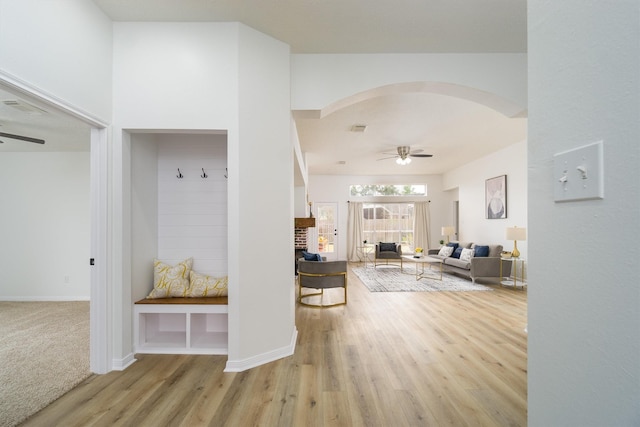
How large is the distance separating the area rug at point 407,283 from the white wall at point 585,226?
4.89 m

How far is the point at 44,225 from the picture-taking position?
4930 mm

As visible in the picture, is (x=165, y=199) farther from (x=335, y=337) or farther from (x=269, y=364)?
(x=335, y=337)

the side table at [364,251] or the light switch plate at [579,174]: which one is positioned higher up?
the light switch plate at [579,174]

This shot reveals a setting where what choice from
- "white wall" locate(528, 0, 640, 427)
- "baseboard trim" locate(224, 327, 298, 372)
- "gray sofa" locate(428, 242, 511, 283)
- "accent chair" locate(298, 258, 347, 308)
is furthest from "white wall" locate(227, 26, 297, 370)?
"gray sofa" locate(428, 242, 511, 283)

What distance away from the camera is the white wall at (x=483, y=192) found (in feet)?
19.8

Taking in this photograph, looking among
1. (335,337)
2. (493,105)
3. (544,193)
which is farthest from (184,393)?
(493,105)

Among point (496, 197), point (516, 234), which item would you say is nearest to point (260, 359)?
point (516, 234)

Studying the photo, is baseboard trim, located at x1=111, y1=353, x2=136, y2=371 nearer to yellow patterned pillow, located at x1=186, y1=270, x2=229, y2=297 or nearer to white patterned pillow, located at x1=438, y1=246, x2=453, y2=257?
yellow patterned pillow, located at x1=186, y1=270, x2=229, y2=297

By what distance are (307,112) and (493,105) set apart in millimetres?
2004

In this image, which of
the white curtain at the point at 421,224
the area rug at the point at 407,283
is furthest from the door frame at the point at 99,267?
the white curtain at the point at 421,224

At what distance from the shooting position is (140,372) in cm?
247

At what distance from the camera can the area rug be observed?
5551 millimetres

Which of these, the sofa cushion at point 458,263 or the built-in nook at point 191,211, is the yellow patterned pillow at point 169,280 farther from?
the sofa cushion at point 458,263

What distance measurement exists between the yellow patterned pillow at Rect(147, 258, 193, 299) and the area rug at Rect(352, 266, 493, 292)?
3500 millimetres
